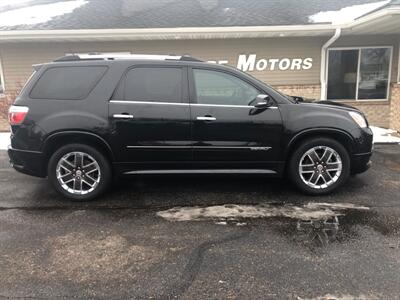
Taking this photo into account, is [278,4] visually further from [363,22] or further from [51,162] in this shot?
[51,162]

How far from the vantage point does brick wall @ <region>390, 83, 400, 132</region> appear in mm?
10576

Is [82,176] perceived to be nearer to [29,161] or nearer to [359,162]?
[29,161]

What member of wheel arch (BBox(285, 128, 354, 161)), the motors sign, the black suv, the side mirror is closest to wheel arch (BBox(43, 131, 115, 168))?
the black suv

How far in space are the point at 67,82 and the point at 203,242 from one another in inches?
110

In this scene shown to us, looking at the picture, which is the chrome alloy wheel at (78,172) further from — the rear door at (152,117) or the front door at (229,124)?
the front door at (229,124)

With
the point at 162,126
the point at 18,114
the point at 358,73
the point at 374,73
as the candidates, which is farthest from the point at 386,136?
the point at 18,114

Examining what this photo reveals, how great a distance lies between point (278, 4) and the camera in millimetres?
13203

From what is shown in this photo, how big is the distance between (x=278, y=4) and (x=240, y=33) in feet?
10.5

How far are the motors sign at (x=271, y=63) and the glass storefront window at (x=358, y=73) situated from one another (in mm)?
821

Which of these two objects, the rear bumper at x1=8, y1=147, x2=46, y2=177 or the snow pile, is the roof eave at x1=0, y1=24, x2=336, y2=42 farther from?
the rear bumper at x1=8, y1=147, x2=46, y2=177

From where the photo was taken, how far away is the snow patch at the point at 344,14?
1134cm

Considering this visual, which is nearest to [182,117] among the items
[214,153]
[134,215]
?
[214,153]

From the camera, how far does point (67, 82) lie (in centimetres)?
514

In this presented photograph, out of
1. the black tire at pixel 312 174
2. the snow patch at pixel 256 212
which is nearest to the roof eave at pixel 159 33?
the black tire at pixel 312 174
